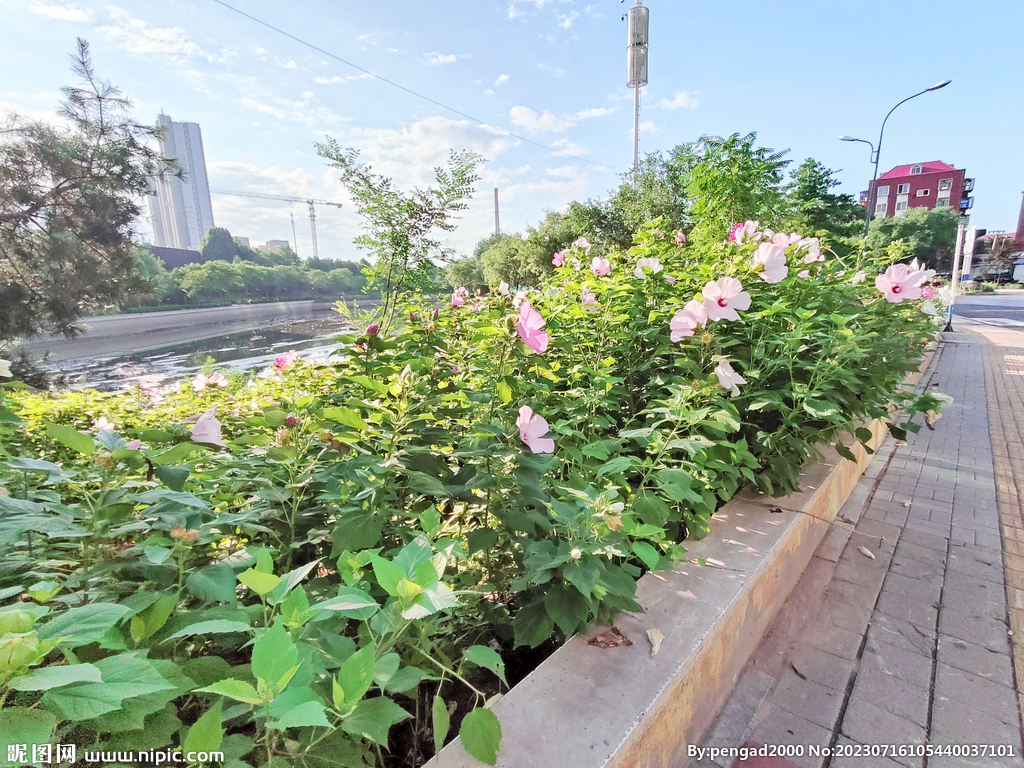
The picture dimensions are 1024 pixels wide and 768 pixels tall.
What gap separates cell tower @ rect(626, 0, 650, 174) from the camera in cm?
1538

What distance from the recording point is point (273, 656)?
0.47m

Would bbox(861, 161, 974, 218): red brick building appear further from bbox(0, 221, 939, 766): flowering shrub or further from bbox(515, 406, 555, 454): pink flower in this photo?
bbox(515, 406, 555, 454): pink flower

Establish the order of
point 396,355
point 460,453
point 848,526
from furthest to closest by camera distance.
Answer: point 848,526 < point 396,355 < point 460,453

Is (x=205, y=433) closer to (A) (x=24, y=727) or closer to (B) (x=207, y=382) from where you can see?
(A) (x=24, y=727)

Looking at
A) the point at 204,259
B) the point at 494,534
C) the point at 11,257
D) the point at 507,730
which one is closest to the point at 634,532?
the point at 494,534

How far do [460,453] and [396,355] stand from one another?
1.87ft

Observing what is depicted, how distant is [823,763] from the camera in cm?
109

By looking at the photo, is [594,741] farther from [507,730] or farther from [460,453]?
[460,453]

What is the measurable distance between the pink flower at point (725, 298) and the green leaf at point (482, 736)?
122 centimetres

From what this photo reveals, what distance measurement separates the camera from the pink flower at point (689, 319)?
147 centimetres

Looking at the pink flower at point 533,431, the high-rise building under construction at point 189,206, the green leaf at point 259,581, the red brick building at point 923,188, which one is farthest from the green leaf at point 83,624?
the red brick building at point 923,188

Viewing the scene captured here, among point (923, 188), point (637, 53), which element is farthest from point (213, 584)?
point (923, 188)

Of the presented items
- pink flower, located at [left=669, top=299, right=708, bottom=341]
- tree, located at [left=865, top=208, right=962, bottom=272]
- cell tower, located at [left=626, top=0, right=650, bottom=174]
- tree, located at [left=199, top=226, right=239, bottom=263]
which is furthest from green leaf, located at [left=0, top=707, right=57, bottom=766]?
tree, located at [left=865, top=208, right=962, bottom=272]

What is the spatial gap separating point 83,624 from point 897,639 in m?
1.96
